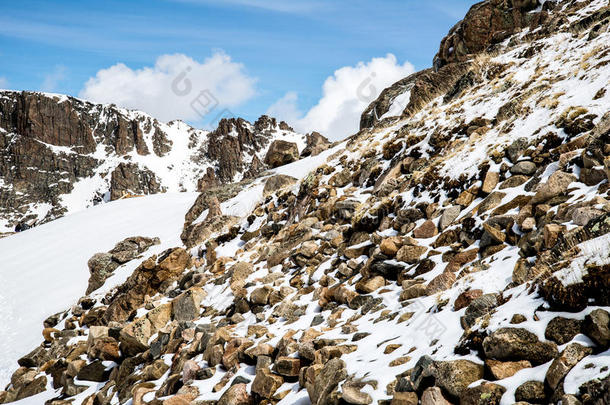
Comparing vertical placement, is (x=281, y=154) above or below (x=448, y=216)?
above

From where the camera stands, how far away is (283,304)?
38.0ft

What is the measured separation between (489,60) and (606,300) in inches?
886

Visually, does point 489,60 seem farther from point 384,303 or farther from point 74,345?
point 74,345

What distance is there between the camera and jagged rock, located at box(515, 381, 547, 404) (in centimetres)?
415

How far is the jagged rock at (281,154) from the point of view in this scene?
37062 millimetres

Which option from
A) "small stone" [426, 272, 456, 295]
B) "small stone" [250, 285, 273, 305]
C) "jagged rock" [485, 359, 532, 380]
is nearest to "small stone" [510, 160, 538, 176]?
"small stone" [426, 272, 456, 295]

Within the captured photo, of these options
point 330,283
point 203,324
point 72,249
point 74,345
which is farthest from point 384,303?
point 72,249

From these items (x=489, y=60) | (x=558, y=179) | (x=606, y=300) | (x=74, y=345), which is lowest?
(x=606, y=300)

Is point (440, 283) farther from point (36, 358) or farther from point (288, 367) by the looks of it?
point (36, 358)

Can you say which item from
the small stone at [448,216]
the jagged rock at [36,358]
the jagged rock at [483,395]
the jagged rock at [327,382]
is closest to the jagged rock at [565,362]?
the jagged rock at [483,395]

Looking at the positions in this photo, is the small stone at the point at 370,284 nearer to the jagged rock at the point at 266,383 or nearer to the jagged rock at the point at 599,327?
the jagged rock at the point at 266,383

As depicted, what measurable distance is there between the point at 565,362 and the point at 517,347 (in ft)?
2.19

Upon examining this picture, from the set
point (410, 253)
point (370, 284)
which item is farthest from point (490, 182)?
point (370, 284)

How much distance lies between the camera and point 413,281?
939 centimetres
